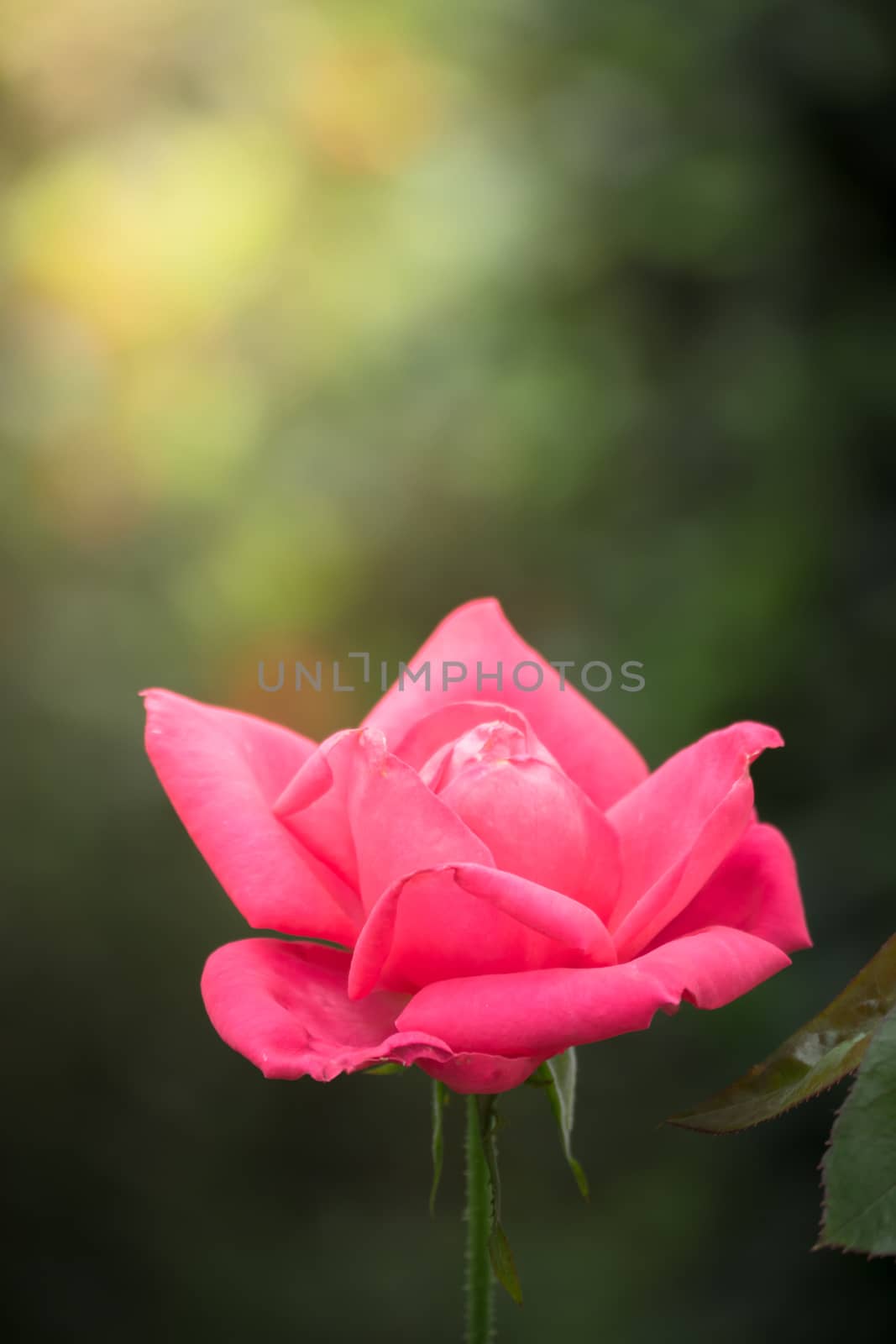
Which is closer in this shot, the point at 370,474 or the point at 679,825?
the point at 679,825

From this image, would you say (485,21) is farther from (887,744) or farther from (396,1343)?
(396,1343)

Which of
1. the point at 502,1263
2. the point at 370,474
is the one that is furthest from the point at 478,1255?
the point at 370,474

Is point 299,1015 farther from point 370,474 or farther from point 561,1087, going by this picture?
point 370,474

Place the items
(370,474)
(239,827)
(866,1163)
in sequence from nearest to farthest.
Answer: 1. (866,1163)
2. (239,827)
3. (370,474)

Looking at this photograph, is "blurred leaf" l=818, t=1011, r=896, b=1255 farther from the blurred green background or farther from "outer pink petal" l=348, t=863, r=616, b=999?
the blurred green background

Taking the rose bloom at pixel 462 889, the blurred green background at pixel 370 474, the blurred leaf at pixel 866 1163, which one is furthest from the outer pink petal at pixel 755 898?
the blurred green background at pixel 370 474

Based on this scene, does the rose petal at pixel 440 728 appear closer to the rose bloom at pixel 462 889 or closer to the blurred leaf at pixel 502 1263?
the rose bloom at pixel 462 889

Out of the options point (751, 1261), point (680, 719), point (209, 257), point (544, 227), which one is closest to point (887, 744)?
point (680, 719)
